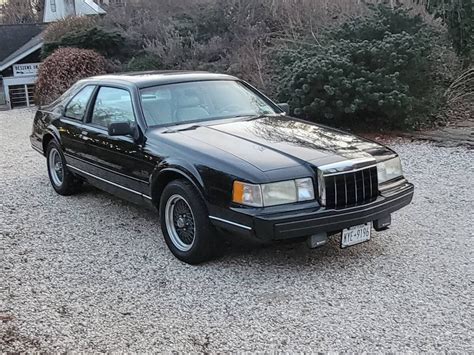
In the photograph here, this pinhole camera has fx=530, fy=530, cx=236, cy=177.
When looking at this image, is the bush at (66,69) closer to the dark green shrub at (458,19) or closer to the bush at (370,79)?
the bush at (370,79)

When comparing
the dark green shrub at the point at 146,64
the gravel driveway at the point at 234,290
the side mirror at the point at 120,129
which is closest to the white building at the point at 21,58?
the dark green shrub at the point at 146,64

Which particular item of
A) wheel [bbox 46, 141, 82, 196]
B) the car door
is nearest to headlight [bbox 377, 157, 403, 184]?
the car door

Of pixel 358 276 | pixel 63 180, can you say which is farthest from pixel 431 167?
pixel 63 180

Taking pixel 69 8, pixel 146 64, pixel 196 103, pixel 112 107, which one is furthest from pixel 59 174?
pixel 69 8

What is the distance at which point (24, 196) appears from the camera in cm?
693

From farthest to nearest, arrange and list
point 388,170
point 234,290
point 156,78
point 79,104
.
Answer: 1. point 79,104
2. point 156,78
3. point 388,170
4. point 234,290

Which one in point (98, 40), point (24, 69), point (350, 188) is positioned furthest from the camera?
point (24, 69)

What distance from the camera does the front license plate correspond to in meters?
4.20

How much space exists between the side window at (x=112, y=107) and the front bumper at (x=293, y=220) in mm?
1762

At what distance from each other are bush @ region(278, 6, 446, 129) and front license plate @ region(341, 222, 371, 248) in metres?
4.99

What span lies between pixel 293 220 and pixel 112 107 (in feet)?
8.81

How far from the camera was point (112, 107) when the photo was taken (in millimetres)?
5641

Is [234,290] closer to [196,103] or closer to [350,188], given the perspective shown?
[350,188]

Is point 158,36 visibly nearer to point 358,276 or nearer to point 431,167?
point 431,167
